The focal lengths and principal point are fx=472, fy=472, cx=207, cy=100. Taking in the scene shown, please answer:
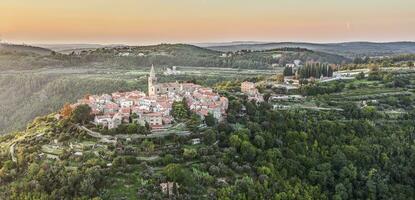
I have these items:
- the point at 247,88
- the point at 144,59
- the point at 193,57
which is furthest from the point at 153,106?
the point at 193,57

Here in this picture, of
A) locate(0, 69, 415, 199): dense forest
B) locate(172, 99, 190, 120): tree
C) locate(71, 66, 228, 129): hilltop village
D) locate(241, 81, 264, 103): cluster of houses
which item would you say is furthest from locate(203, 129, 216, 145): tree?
locate(241, 81, 264, 103): cluster of houses

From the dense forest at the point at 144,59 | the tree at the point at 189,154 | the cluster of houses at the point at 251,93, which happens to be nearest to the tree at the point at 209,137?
the tree at the point at 189,154

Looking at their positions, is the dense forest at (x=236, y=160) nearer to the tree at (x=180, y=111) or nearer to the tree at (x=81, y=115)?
the tree at (x=180, y=111)

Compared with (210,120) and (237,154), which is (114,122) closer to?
(210,120)

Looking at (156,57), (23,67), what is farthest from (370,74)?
(23,67)

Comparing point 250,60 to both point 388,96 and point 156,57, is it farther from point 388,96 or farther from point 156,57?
point 388,96

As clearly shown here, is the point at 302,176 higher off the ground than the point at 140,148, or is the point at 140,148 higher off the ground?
the point at 140,148

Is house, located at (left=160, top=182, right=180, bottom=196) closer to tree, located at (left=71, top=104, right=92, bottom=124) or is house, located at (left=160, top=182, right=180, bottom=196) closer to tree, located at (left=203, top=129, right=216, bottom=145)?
tree, located at (left=203, top=129, right=216, bottom=145)
